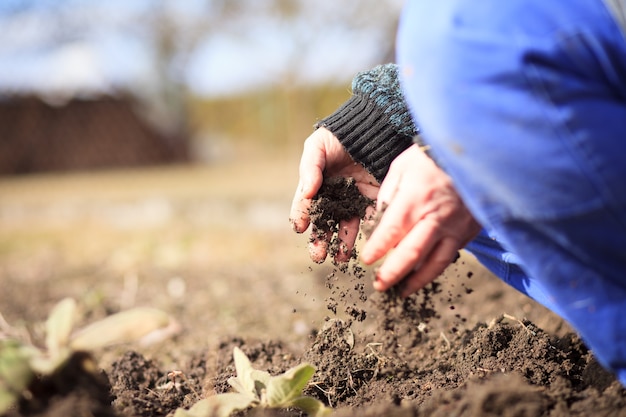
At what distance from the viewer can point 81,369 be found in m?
1.20

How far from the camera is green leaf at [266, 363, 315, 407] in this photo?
4.12 ft

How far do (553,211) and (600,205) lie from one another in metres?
0.08

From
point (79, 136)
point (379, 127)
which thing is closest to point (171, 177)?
point (79, 136)

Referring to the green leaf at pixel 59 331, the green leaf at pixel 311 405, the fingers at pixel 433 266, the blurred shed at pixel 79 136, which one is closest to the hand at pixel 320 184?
the fingers at pixel 433 266

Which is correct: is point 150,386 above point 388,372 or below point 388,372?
above

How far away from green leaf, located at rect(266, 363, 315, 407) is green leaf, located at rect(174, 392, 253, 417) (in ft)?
0.17

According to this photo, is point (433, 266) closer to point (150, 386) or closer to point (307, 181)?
point (307, 181)

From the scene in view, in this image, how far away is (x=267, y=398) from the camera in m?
1.29

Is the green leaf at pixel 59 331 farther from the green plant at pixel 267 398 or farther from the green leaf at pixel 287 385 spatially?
the green leaf at pixel 287 385

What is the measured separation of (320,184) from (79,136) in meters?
14.0

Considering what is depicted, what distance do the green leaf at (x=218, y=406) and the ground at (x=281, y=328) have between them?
62mm

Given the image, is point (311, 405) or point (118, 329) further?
point (311, 405)

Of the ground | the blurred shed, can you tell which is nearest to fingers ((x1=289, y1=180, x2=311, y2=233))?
the ground

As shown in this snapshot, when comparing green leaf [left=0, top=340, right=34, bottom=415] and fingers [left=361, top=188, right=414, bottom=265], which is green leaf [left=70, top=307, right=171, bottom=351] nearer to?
green leaf [left=0, top=340, right=34, bottom=415]
